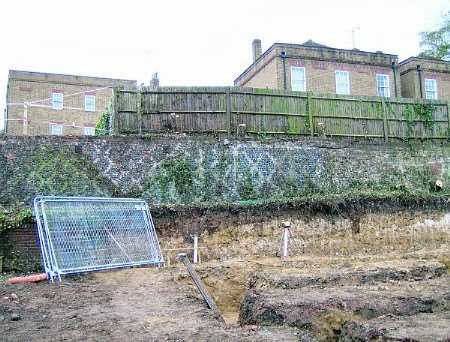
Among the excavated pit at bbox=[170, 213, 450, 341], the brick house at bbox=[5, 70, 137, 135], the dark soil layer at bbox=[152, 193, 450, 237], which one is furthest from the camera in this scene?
the brick house at bbox=[5, 70, 137, 135]

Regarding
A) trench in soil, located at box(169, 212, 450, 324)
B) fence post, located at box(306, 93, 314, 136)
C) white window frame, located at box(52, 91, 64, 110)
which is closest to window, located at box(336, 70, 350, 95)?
fence post, located at box(306, 93, 314, 136)

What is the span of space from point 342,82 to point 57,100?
721 inches

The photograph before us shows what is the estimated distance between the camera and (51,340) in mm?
5812

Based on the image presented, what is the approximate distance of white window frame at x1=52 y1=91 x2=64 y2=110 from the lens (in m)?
32.0

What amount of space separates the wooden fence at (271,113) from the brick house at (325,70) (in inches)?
251

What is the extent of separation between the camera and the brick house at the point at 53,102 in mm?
30484

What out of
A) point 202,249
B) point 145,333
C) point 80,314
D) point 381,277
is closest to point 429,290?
point 381,277

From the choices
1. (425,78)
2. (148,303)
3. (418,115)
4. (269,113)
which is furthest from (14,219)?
(425,78)

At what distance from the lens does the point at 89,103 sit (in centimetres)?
3316

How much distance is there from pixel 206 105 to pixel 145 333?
35.0 feet

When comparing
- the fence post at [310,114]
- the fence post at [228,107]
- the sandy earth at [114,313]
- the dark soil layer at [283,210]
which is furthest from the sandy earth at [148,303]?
the fence post at [310,114]

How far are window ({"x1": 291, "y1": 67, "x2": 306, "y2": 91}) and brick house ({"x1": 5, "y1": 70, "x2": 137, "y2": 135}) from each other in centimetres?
1055

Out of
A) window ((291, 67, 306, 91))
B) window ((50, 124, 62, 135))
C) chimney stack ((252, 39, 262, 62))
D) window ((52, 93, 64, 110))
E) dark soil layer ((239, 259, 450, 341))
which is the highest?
chimney stack ((252, 39, 262, 62))

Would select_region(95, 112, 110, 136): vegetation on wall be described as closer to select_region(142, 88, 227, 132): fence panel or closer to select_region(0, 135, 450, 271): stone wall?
select_region(142, 88, 227, 132): fence panel
